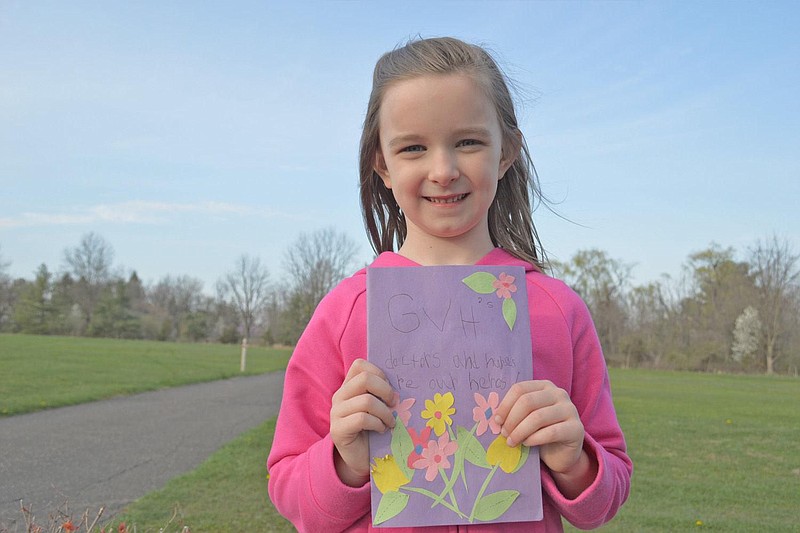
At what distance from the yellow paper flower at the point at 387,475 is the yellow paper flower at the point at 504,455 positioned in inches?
7.5

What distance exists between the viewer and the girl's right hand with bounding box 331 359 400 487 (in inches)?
57.7

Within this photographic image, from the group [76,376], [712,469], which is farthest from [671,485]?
[76,376]

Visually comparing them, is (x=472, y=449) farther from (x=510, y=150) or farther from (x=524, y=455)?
(x=510, y=150)

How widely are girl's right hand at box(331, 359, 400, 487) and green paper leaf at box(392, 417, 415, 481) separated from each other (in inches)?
1.0

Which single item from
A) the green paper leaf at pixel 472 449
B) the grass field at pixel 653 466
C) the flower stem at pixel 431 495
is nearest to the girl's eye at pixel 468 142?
the green paper leaf at pixel 472 449

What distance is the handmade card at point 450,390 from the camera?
1538mm

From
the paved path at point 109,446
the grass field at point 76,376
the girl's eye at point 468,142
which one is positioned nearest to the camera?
the girl's eye at point 468,142

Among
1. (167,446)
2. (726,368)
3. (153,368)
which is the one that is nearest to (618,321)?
(726,368)

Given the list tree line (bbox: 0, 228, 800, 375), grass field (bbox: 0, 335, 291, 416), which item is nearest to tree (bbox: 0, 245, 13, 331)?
tree line (bbox: 0, 228, 800, 375)

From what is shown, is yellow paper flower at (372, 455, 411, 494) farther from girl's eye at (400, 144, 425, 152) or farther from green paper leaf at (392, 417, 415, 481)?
girl's eye at (400, 144, 425, 152)

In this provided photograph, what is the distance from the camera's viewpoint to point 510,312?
162cm

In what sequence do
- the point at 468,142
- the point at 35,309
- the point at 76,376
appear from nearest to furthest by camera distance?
1. the point at 468,142
2. the point at 76,376
3. the point at 35,309

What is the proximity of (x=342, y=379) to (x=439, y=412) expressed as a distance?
274mm

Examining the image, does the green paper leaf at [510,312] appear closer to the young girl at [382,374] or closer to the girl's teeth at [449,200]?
the young girl at [382,374]
